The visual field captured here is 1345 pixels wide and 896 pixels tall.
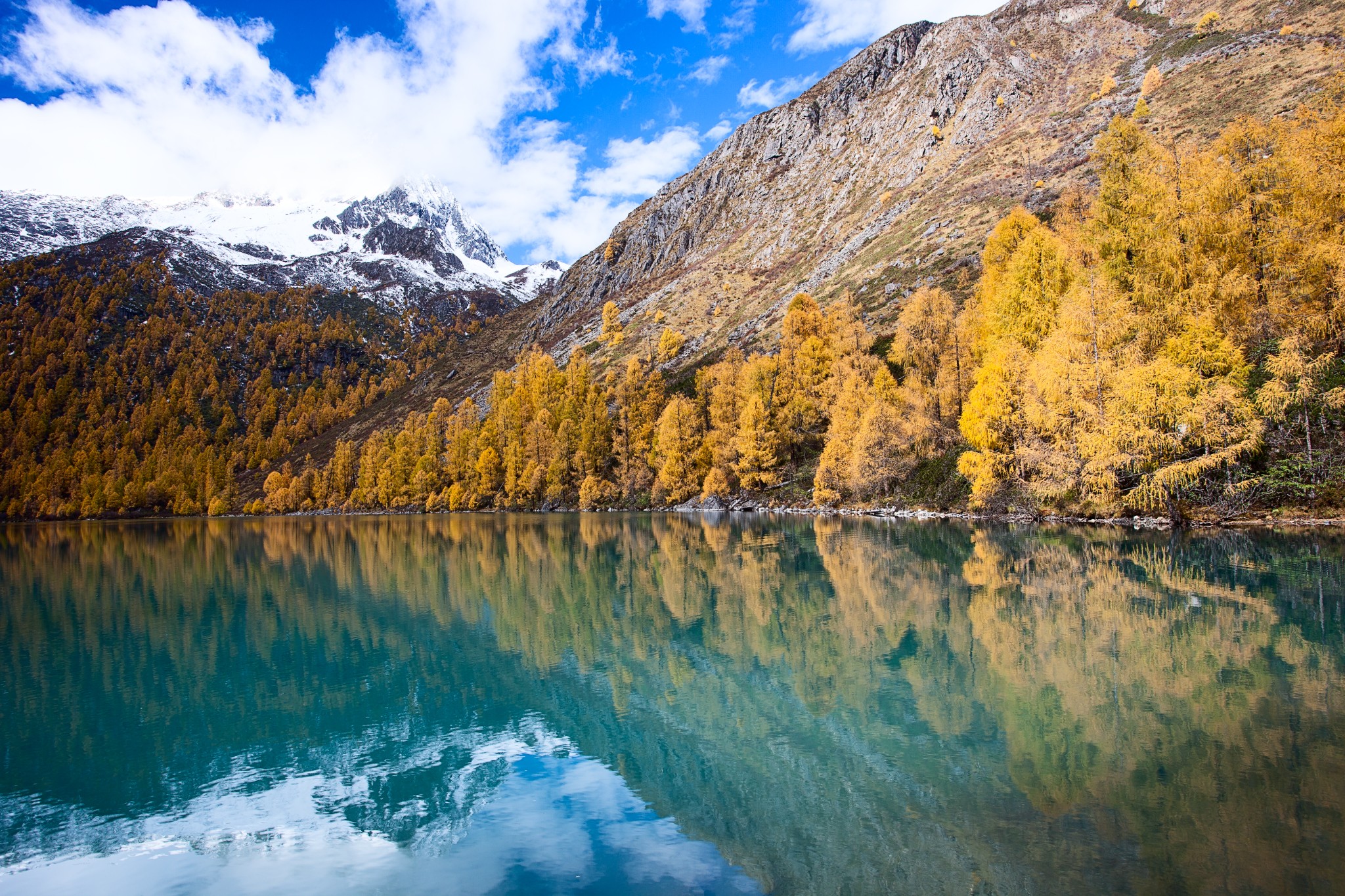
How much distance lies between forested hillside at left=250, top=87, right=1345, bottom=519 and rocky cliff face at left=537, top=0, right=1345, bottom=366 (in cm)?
2355

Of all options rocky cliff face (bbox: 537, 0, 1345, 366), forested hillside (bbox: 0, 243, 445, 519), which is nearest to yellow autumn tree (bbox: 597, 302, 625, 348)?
rocky cliff face (bbox: 537, 0, 1345, 366)

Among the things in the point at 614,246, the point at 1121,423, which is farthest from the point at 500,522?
the point at 614,246

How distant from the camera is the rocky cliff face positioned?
7444cm

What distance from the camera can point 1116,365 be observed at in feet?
88.9

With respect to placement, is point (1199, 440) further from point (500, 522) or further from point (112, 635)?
point (500, 522)

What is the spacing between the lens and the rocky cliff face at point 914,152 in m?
74.4

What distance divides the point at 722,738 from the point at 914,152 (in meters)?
126

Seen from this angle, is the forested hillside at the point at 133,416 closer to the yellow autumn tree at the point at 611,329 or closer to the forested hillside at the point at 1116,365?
the yellow autumn tree at the point at 611,329

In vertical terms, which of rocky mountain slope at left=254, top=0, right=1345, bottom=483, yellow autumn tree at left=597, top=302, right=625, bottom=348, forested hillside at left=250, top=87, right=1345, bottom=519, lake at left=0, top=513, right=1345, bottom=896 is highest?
A: rocky mountain slope at left=254, top=0, right=1345, bottom=483

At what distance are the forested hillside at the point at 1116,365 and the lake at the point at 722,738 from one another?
18.3 feet

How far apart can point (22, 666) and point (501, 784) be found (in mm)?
14416

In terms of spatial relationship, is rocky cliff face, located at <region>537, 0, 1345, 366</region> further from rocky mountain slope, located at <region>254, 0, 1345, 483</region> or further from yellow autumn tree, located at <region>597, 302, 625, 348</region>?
yellow autumn tree, located at <region>597, 302, 625, 348</region>

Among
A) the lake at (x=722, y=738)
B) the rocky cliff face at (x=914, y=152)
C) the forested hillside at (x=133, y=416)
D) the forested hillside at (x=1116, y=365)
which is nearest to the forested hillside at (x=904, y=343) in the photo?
the forested hillside at (x=1116, y=365)

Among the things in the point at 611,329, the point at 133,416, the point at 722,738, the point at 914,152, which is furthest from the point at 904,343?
the point at 133,416
